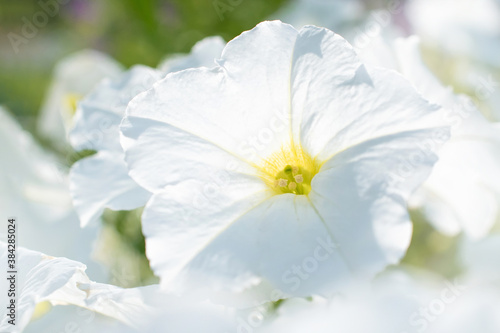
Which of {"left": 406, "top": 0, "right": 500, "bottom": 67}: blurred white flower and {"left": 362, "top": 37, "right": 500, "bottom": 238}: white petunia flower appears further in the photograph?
{"left": 406, "top": 0, "right": 500, "bottom": 67}: blurred white flower

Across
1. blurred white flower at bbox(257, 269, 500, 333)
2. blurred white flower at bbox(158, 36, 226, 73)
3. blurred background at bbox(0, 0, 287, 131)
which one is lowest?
blurred background at bbox(0, 0, 287, 131)

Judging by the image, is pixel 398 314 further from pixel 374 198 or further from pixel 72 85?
pixel 72 85

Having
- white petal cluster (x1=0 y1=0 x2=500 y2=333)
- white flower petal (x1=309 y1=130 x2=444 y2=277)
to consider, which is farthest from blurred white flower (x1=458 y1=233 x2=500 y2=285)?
white flower petal (x1=309 y1=130 x2=444 y2=277)

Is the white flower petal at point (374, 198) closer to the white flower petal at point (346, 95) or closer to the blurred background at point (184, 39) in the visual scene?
the white flower petal at point (346, 95)

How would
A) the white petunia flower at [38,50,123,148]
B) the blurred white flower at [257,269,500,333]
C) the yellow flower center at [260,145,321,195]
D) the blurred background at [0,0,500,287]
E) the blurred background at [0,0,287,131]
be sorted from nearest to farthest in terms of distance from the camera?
the blurred white flower at [257,269,500,333] < the yellow flower center at [260,145,321,195] < the blurred background at [0,0,500,287] < the white petunia flower at [38,50,123,148] < the blurred background at [0,0,287,131]

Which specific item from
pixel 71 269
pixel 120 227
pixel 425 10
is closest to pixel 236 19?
pixel 425 10

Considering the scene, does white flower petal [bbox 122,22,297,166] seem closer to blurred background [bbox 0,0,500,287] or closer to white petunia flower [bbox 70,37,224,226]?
white petunia flower [bbox 70,37,224,226]

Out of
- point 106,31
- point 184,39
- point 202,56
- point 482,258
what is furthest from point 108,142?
point 106,31

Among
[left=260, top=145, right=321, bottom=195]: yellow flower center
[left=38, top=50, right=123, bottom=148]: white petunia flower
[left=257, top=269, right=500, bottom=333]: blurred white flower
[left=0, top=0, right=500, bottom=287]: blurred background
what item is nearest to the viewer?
[left=257, top=269, right=500, bottom=333]: blurred white flower
